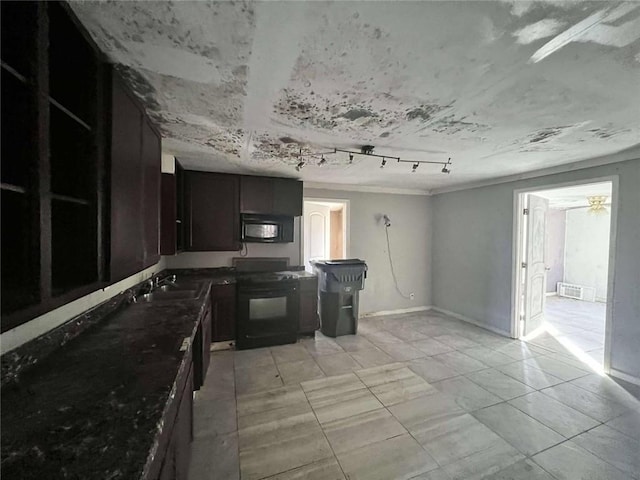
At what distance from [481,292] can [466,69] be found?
149 inches

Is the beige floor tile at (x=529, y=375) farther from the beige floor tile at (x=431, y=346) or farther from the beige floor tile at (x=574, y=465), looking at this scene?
the beige floor tile at (x=574, y=465)

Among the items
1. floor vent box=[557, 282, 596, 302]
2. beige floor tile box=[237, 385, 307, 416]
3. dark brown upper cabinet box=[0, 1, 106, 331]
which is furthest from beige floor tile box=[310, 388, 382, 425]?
floor vent box=[557, 282, 596, 302]

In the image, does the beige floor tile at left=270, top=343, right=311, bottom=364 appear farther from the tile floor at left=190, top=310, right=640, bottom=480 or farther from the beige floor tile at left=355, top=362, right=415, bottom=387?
the beige floor tile at left=355, top=362, right=415, bottom=387

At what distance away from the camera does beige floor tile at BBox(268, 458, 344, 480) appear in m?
1.60

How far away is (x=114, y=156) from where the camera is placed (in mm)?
1213

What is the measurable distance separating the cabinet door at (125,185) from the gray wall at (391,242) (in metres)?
2.98

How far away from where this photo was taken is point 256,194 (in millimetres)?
3664

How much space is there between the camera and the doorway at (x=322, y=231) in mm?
5031

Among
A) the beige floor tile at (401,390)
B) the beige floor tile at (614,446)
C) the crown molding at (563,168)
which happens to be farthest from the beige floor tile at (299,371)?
the crown molding at (563,168)

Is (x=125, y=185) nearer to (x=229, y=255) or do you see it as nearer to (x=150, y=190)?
(x=150, y=190)

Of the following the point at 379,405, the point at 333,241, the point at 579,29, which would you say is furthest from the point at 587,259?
the point at 579,29

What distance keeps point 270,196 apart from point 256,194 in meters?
0.19

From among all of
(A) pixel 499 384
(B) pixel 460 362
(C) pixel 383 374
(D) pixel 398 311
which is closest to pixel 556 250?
(D) pixel 398 311

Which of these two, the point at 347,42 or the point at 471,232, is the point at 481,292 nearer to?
the point at 471,232
